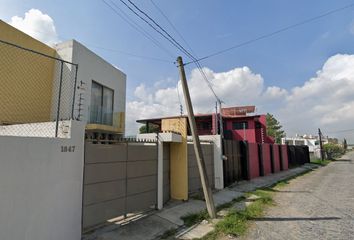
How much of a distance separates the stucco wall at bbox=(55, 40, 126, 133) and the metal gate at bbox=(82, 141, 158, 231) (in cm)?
504

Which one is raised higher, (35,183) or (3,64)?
(3,64)

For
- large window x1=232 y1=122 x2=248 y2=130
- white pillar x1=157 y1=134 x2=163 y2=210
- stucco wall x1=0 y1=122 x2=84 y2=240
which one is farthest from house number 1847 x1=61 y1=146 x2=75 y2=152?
large window x1=232 y1=122 x2=248 y2=130

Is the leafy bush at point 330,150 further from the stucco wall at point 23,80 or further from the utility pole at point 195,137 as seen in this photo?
the stucco wall at point 23,80

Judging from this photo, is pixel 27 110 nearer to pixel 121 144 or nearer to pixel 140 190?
pixel 121 144

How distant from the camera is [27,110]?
372 inches

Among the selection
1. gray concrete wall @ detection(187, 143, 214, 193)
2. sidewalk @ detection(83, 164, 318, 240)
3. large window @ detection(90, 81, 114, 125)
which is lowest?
sidewalk @ detection(83, 164, 318, 240)

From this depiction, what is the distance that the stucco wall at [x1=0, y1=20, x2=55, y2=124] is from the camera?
842cm

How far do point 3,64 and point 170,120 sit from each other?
603 centimetres

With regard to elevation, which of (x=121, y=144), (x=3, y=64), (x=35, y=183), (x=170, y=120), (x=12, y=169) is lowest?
(x=35, y=183)

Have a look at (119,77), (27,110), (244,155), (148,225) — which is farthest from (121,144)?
(244,155)

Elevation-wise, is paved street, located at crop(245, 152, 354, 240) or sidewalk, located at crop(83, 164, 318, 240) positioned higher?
sidewalk, located at crop(83, 164, 318, 240)

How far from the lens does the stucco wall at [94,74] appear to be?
1120 cm

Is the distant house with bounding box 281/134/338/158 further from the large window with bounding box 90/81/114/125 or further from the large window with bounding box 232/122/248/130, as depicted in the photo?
the large window with bounding box 90/81/114/125

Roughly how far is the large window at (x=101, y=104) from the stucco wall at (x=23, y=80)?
2.05 m
